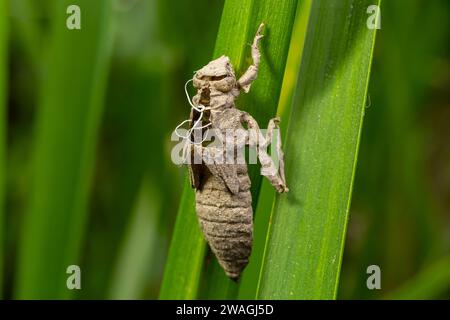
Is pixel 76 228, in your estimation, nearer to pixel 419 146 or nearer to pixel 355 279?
pixel 355 279

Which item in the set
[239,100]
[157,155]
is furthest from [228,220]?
[157,155]

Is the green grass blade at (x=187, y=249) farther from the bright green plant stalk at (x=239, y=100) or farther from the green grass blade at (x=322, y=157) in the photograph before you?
the green grass blade at (x=322, y=157)

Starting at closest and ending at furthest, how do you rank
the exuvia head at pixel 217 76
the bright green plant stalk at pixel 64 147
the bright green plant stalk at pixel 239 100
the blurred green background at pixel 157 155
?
the bright green plant stalk at pixel 239 100 < the exuvia head at pixel 217 76 < the bright green plant stalk at pixel 64 147 < the blurred green background at pixel 157 155

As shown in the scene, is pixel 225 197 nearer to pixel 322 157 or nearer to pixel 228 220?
pixel 228 220

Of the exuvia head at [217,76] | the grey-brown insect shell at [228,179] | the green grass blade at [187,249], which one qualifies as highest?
the exuvia head at [217,76]

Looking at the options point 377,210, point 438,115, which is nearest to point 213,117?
point 377,210

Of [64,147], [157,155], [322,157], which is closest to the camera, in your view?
[322,157]

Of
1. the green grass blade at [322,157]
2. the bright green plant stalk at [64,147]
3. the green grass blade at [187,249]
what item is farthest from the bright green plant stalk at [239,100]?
the bright green plant stalk at [64,147]
